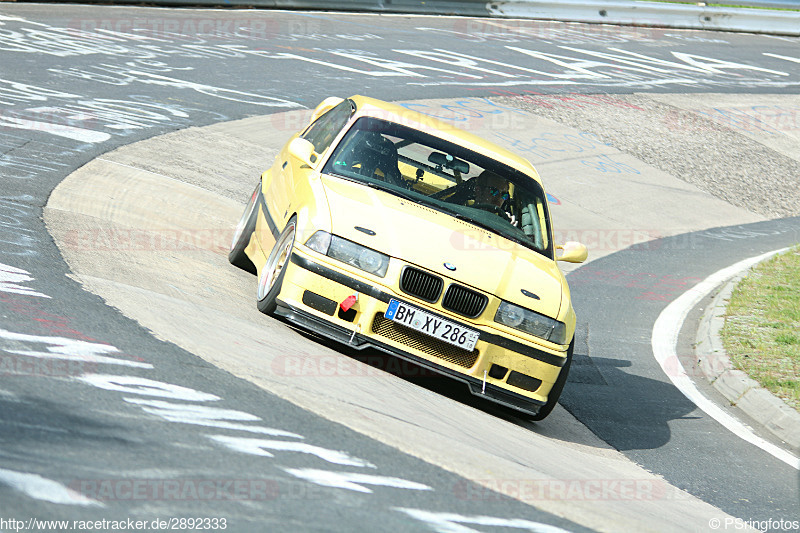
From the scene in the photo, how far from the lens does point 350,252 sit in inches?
246

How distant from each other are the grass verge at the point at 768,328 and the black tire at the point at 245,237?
13.7ft

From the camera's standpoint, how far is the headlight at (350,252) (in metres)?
6.19

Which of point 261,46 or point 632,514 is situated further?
point 261,46

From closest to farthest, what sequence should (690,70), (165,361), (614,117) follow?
(165,361) → (614,117) → (690,70)

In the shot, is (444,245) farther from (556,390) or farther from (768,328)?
(768,328)

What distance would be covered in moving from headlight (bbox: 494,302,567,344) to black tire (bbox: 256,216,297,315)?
1.38 m

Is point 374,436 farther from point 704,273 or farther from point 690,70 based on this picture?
point 690,70

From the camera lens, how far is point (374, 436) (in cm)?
481

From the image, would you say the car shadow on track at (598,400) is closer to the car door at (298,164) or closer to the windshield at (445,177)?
the car door at (298,164)

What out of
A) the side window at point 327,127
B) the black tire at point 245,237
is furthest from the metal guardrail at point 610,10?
the black tire at point 245,237

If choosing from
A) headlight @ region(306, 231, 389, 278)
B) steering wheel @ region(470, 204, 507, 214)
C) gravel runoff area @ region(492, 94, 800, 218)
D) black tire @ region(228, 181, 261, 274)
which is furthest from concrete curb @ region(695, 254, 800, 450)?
gravel runoff area @ region(492, 94, 800, 218)

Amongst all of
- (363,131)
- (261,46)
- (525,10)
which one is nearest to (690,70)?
(525,10)

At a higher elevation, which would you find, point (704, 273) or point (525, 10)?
point (525, 10)

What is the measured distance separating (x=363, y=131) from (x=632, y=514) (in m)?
3.78
